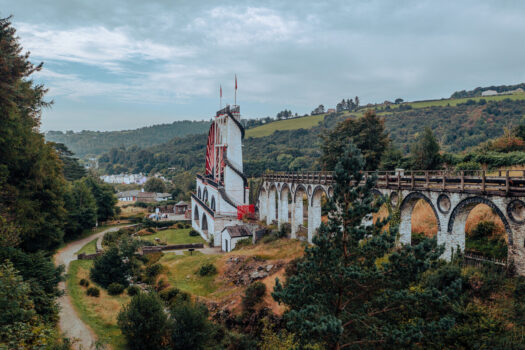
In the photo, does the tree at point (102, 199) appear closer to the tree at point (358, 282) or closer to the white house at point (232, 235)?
the white house at point (232, 235)

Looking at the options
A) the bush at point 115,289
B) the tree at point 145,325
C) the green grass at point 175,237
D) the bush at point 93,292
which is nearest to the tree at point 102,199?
the green grass at point 175,237

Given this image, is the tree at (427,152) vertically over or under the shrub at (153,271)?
over

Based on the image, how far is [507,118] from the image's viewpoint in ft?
213

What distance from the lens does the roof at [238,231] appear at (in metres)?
30.8

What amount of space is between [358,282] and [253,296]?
972 cm

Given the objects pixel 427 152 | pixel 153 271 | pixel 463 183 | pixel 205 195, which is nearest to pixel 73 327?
pixel 153 271

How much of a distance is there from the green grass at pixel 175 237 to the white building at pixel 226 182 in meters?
1.28

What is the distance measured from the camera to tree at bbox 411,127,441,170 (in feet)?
84.4

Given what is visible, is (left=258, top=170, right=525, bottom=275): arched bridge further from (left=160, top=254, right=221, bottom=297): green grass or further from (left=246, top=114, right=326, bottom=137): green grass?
(left=246, top=114, right=326, bottom=137): green grass

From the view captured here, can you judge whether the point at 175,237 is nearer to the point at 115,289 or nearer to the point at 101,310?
the point at 115,289

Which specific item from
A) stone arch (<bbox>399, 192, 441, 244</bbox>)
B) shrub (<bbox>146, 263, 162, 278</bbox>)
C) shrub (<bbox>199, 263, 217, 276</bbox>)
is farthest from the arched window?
stone arch (<bbox>399, 192, 441, 244</bbox>)

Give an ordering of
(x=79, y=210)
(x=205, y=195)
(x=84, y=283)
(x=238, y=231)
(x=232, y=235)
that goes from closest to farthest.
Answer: (x=84, y=283)
(x=232, y=235)
(x=238, y=231)
(x=79, y=210)
(x=205, y=195)

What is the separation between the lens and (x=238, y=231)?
102 feet

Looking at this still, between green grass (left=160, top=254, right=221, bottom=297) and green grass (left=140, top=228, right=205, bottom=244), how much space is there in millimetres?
7241
